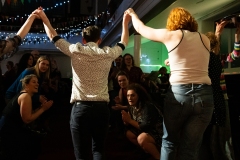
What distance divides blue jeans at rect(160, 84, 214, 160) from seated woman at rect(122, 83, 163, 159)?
3.20ft

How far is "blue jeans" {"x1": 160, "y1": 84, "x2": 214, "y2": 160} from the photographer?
5.50 ft

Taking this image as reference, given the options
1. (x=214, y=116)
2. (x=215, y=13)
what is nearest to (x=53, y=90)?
(x=214, y=116)

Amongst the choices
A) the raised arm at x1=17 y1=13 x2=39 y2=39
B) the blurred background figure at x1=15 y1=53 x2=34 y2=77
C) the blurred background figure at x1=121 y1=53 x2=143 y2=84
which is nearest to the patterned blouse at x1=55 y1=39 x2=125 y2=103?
the raised arm at x1=17 y1=13 x2=39 y2=39

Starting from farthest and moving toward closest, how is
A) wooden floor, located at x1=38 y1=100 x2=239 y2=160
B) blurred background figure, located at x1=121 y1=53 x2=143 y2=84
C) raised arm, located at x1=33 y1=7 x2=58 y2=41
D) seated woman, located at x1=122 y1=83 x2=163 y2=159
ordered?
1. blurred background figure, located at x1=121 y1=53 x2=143 y2=84
2. wooden floor, located at x1=38 y1=100 x2=239 y2=160
3. seated woman, located at x1=122 y1=83 x2=163 y2=159
4. raised arm, located at x1=33 y1=7 x2=58 y2=41

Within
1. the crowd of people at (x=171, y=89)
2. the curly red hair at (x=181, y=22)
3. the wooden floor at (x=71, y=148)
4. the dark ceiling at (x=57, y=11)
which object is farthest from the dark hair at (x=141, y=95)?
the dark ceiling at (x=57, y=11)

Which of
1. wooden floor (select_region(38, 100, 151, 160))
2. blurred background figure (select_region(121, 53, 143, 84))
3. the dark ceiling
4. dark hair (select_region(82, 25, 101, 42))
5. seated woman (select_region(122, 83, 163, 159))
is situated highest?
the dark ceiling

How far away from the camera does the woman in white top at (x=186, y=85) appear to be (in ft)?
5.51

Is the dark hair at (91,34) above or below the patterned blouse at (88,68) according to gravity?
above

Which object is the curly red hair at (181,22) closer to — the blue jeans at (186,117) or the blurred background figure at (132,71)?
the blue jeans at (186,117)

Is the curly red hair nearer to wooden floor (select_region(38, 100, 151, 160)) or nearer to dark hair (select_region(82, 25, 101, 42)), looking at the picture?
dark hair (select_region(82, 25, 101, 42))

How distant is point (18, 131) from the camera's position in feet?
7.89

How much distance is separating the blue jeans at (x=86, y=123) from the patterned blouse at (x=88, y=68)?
51 mm

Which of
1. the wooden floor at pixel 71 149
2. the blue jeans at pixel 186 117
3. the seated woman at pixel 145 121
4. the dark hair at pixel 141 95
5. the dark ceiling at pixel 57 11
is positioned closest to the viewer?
the blue jeans at pixel 186 117

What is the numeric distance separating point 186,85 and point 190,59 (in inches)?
6.1
